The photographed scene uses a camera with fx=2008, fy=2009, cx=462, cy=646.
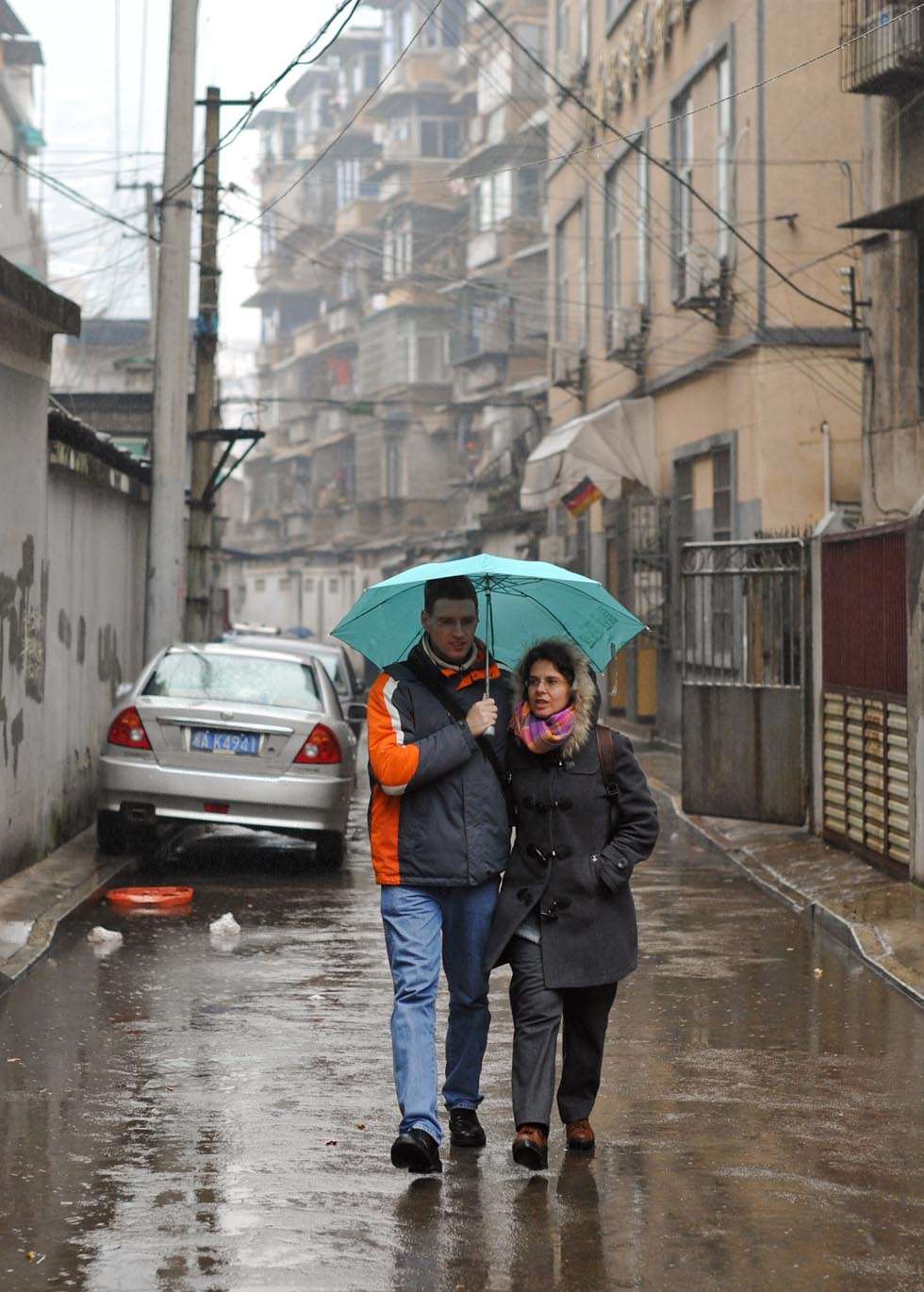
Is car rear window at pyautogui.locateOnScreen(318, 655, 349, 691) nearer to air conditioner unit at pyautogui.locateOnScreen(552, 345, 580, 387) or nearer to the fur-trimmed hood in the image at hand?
air conditioner unit at pyautogui.locateOnScreen(552, 345, 580, 387)

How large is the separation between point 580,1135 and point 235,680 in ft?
28.3

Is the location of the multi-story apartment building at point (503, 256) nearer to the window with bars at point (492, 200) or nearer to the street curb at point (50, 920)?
the window with bars at point (492, 200)

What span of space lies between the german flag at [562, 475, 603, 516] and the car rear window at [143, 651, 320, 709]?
1500 cm

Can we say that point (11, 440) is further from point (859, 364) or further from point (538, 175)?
point (538, 175)

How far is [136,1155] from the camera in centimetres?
643

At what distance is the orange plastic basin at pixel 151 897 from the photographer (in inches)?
487

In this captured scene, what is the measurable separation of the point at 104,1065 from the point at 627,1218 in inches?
112

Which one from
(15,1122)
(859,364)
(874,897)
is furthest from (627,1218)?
(859,364)

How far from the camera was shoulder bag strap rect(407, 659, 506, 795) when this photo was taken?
641 cm

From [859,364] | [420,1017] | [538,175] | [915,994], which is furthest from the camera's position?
[538,175]

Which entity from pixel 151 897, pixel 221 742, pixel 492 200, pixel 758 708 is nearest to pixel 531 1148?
pixel 151 897

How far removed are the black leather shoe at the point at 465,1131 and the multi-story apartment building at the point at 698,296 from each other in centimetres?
1268

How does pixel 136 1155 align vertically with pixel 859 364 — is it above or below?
below

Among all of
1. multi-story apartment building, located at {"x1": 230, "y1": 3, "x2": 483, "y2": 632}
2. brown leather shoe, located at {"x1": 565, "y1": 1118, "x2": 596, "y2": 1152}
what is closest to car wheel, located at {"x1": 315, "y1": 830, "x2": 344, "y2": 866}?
brown leather shoe, located at {"x1": 565, "y1": 1118, "x2": 596, "y2": 1152}
